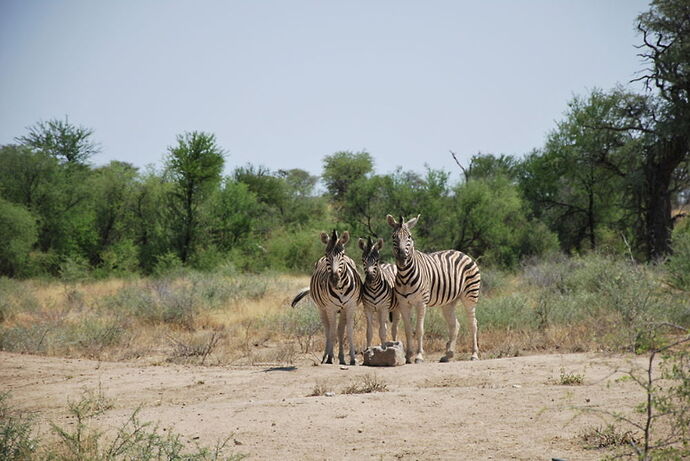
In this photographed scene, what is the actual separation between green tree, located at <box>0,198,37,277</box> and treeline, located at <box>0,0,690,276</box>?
5 cm

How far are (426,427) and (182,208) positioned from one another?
986 inches

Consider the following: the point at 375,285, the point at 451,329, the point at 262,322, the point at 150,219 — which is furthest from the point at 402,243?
the point at 150,219

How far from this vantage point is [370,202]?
29781 mm

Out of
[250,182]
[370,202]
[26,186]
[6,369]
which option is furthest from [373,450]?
[250,182]

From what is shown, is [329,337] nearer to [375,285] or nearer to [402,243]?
[375,285]

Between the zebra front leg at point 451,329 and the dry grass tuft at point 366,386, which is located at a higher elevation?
the zebra front leg at point 451,329

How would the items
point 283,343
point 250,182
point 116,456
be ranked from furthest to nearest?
1. point 250,182
2. point 283,343
3. point 116,456

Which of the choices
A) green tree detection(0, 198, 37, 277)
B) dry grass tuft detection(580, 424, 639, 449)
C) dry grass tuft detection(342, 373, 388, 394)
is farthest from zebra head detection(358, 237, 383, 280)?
green tree detection(0, 198, 37, 277)

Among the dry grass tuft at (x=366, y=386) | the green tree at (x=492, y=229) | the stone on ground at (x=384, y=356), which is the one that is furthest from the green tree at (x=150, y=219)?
the dry grass tuft at (x=366, y=386)

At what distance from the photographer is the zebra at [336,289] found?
34.4 feet

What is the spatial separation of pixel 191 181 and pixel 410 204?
1009cm

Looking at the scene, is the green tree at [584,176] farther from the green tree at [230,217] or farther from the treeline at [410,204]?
the green tree at [230,217]

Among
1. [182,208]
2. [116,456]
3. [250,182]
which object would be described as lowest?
[116,456]

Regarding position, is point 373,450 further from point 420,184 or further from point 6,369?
point 420,184
